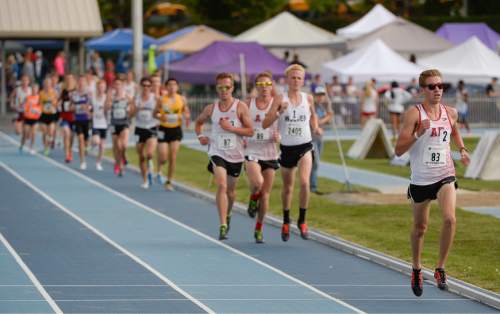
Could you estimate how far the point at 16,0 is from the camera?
49156 millimetres

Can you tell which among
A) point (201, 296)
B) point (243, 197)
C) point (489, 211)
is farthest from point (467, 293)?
point (243, 197)

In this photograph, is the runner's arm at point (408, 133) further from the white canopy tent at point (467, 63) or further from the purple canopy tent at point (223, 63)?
the purple canopy tent at point (223, 63)

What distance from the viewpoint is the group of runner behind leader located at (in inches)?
524

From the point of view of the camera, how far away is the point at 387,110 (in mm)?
48375

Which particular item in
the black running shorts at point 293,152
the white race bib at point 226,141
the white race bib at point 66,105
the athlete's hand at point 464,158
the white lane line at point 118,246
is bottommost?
the white lane line at point 118,246

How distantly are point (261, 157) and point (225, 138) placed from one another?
50 centimetres

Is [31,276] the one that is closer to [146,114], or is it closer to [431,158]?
[431,158]

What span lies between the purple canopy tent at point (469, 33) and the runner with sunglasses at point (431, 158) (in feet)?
130

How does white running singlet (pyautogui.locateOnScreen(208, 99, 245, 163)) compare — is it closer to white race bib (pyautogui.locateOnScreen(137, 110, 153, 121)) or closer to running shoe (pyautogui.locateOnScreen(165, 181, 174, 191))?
running shoe (pyautogui.locateOnScreen(165, 181, 174, 191))

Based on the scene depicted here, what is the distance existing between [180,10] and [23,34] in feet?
90.4

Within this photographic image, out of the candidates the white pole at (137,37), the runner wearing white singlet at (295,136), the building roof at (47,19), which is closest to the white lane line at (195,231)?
the runner wearing white singlet at (295,136)

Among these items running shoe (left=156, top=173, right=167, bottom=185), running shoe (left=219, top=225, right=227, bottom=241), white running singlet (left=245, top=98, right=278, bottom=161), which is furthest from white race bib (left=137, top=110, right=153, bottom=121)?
running shoe (left=219, top=225, right=227, bottom=241)

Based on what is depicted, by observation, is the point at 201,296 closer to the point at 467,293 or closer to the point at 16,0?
the point at 467,293

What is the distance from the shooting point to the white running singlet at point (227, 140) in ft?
58.6
